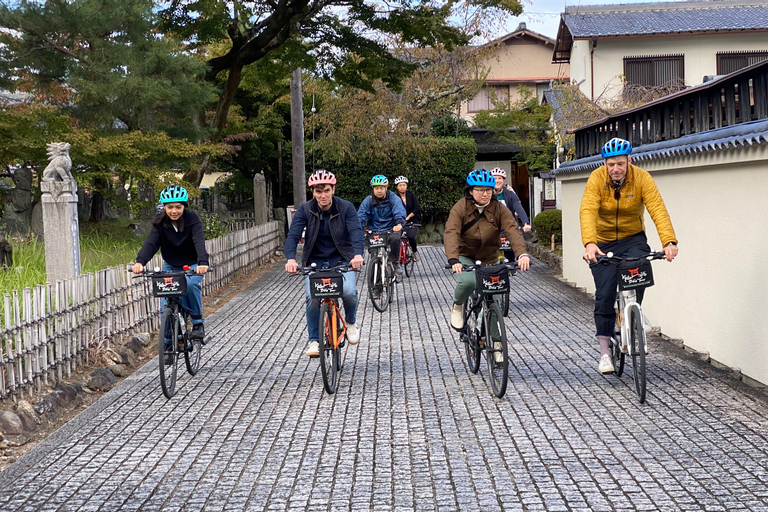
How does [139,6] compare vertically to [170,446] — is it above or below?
above

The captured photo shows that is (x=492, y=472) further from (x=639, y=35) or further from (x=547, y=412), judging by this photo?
(x=639, y=35)

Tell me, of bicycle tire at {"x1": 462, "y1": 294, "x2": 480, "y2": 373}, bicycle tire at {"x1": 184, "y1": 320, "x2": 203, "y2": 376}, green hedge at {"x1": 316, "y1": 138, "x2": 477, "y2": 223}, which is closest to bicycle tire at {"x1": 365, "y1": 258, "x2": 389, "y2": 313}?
bicycle tire at {"x1": 184, "y1": 320, "x2": 203, "y2": 376}

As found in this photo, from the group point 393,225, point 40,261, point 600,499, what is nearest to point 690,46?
point 393,225

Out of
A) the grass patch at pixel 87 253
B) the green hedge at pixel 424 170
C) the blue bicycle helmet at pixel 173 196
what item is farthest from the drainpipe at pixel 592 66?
the blue bicycle helmet at pixel 173 196

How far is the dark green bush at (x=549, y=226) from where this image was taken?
2212 cm

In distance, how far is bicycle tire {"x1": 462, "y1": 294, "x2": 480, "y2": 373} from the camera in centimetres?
820

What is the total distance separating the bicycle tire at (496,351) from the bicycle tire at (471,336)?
0.37 meters

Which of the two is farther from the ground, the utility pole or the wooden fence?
the utility pole

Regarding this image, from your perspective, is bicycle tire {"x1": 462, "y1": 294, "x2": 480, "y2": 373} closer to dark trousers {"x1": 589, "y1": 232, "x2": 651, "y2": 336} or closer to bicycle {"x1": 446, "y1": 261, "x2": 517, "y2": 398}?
bicycle {"x1": 446, "y1": 261, "x2": 517, "y2": 398}

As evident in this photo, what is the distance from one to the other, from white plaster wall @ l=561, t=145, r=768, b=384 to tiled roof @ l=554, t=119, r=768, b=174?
11 cm

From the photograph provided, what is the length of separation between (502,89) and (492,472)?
42787mm

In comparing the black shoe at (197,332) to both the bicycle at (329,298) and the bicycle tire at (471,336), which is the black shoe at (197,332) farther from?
the bicycle tire at (471,336)

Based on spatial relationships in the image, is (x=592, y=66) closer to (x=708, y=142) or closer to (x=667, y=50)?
(x=667, y=50)

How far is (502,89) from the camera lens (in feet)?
153
